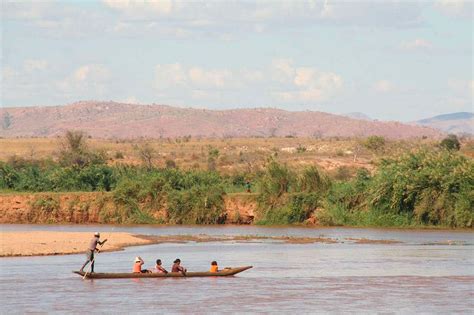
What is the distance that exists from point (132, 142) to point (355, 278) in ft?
349

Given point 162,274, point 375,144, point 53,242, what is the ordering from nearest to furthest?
point 162,274
point 53,242
point 375,144

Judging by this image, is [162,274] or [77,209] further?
[77,209]

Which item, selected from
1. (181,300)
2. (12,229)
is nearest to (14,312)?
(181,300)

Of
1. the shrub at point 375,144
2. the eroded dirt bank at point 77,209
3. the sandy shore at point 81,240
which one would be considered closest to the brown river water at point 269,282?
the sandy shore at point 81,240

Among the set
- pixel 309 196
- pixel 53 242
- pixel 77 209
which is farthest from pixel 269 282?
pixel 77 209

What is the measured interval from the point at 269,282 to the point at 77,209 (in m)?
34.1

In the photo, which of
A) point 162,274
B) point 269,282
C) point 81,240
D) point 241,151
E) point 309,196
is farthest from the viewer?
point 241,151

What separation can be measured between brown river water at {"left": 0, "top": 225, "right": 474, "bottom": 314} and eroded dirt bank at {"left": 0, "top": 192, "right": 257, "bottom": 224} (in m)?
14.3

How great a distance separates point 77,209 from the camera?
69312mm

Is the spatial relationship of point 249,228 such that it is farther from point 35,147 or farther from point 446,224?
point 35,147

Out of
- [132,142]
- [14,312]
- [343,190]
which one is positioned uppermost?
[132,142]

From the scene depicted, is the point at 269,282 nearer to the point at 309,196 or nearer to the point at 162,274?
the point at 162,274

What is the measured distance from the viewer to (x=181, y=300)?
32.6 m

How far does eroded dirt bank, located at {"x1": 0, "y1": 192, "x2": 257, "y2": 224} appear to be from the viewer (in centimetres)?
6769
